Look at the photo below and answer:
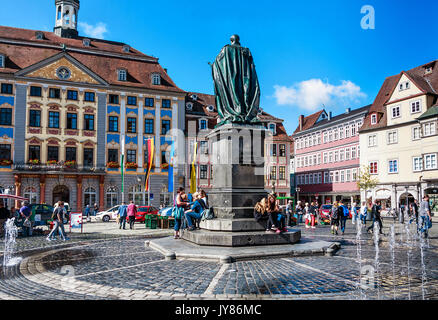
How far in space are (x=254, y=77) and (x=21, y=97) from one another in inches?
1279

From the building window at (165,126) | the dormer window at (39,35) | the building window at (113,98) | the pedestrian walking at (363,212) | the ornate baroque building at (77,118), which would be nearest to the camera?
the pedestrian walking at (363,212)

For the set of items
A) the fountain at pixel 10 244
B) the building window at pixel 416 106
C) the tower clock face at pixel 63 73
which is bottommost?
the fountain at pixel 10 244

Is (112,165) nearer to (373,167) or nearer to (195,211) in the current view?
(373,167)

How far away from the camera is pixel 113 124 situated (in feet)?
133

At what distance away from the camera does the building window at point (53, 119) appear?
38.3m

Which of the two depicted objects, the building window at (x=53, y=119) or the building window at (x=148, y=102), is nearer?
the building window at (x=53, y=119)

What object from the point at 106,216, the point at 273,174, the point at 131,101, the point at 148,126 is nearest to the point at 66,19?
the point at 131,101

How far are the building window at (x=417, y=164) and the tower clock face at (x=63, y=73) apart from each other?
1421 inches

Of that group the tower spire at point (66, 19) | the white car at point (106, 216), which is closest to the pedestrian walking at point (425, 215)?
the white car at point (106, 216)

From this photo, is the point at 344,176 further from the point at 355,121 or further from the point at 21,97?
the point at 21,97

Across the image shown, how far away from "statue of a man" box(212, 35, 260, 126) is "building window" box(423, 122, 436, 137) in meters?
30.8

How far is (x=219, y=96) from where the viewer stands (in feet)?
40.0

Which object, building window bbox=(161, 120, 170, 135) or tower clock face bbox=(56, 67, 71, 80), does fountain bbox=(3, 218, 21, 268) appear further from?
building window bbox=(161, 120, 170, 135)

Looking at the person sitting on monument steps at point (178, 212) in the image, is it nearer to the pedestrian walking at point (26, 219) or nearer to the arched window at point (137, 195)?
the pedestrian walking at point (26, 219)
